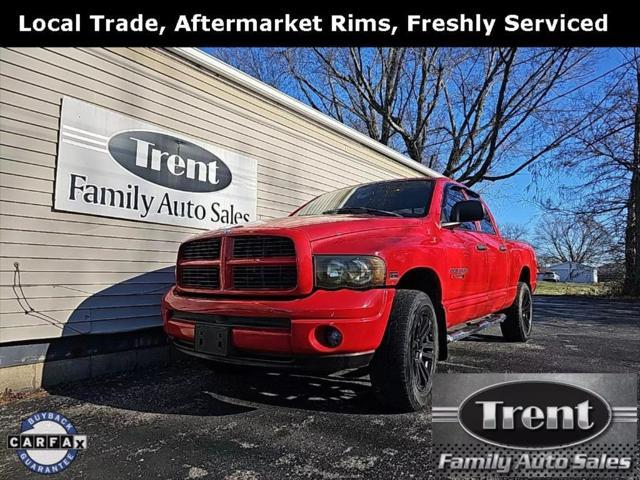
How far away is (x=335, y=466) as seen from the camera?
7.51 ft

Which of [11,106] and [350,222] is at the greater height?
[11,106]

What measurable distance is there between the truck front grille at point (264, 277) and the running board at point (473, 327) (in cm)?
150

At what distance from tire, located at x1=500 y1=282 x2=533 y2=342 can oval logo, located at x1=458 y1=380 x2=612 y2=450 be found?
328 centimetres

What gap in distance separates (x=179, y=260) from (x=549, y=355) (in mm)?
4126

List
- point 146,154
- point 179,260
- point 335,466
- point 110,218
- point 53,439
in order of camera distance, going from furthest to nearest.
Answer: point 146,154 < point 110,218 < point 179,260 < point 53,439 < point 335,466

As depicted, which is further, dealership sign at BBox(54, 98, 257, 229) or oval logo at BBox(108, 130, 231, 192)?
oval logo at BBox(108, 130, 231, 192)

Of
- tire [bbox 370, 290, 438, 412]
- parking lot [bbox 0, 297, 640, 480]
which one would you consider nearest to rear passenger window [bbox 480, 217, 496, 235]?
parking lot [bbox 0, 297, 640, 480]

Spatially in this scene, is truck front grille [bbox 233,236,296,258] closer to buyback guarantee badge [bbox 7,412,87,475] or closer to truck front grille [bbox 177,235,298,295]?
truck front grille [bbox 177,235,298,295]

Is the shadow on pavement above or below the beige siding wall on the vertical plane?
below

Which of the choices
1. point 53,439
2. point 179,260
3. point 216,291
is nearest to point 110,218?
point 179,260

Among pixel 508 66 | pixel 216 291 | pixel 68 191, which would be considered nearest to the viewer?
pixel 216 291

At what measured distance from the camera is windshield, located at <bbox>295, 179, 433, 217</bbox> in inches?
153

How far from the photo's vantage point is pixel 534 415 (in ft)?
7.70

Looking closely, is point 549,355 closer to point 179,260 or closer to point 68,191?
point 179,260
